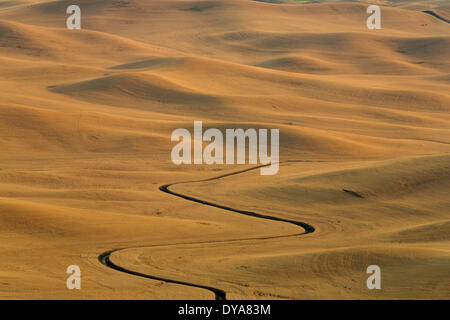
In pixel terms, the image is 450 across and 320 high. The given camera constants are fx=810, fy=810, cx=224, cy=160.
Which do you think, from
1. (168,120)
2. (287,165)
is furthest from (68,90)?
(287,165)

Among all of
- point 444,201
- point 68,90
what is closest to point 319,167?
point 444,201

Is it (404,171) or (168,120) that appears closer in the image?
(404,171)

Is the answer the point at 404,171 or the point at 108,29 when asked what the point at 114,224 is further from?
the point at 108,29

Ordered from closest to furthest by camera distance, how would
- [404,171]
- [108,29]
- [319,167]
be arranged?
1. [404,171]
2. [319,167]
3. [108,29]
